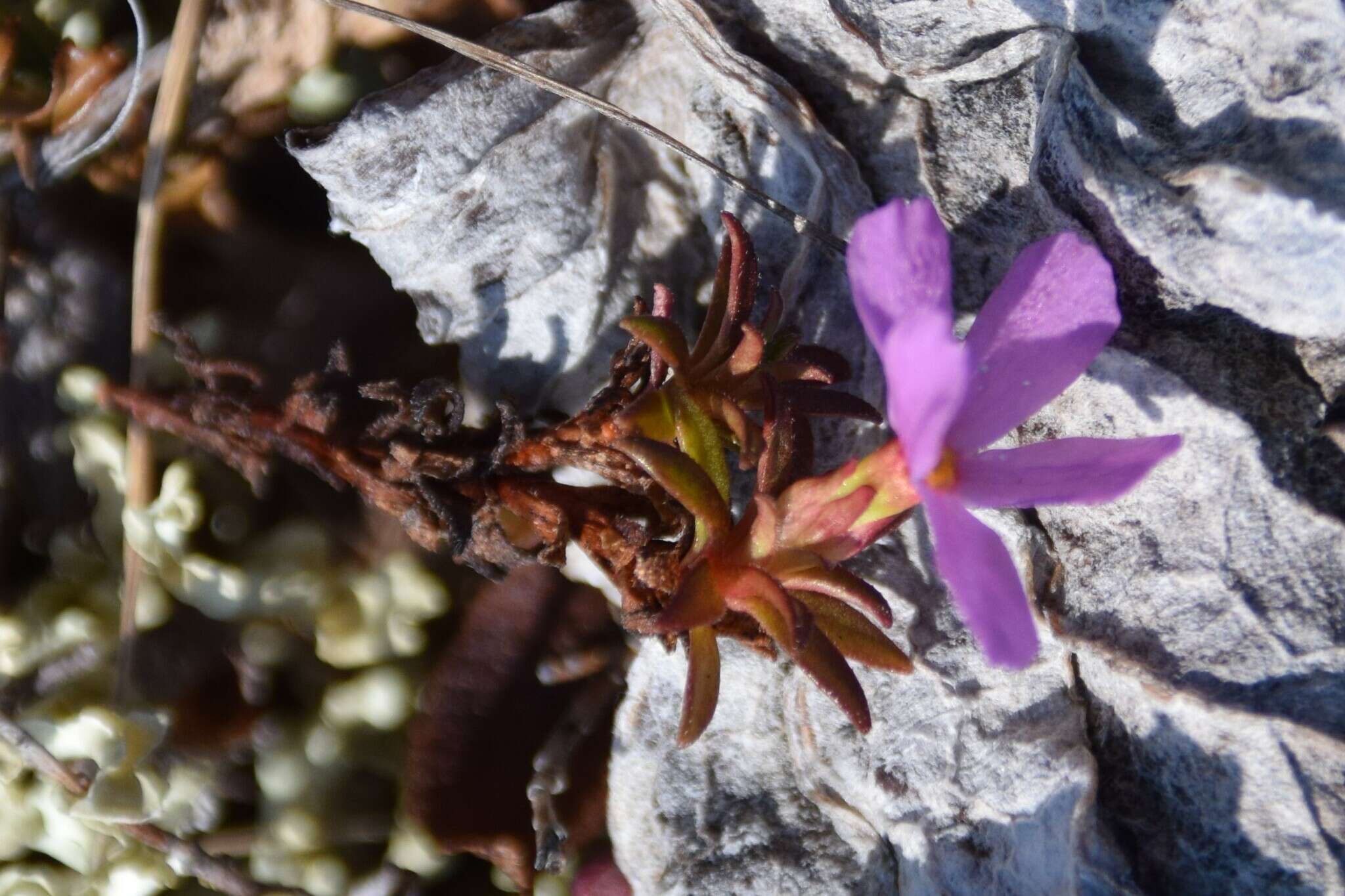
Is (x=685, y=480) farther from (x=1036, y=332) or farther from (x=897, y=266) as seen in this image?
(x=1036, y=332)

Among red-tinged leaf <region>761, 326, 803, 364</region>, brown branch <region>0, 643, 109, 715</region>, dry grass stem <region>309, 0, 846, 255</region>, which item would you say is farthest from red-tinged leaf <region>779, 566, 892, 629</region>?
brown branch <region>0, 643, 109, 715</region>

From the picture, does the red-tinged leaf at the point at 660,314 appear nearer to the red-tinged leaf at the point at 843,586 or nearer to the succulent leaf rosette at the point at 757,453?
the succulent leaf rosette at the point at 757,453

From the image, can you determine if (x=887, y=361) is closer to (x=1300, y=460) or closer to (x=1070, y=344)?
(x=1070, y=344)

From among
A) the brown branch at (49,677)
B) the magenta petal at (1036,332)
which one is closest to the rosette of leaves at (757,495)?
the magenta petal at (1036,332)

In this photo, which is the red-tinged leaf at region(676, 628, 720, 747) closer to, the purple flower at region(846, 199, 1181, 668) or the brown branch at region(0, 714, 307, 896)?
the purple flower at region(846, 199, 1181, 668)

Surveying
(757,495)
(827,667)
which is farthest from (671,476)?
(827,667)

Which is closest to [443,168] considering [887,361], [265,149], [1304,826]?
[265,149]

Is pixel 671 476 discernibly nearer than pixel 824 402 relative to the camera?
Yes
